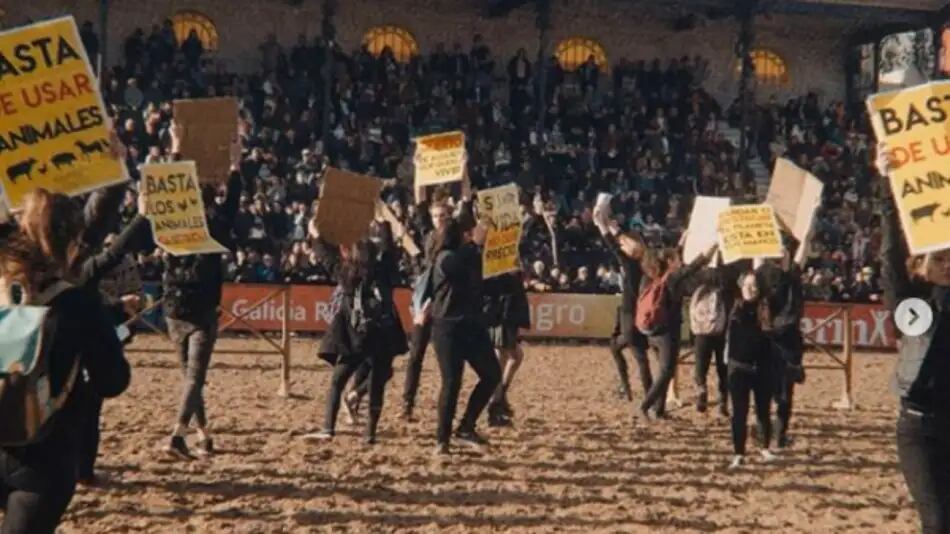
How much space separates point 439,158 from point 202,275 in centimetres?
482

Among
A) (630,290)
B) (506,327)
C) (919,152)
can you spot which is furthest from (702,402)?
(919,152)

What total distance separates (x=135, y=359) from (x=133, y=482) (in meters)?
8.99

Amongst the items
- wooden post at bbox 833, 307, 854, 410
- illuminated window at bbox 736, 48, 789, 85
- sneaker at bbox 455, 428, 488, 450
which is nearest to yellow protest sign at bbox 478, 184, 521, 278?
sneaker at bbox 455, 428, 488, 450

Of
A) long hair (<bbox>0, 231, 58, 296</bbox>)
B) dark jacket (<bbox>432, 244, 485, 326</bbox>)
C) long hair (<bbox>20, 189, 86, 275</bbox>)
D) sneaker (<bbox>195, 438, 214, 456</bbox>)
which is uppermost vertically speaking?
long hair (<bbox>20, 189, 86, 275</bbox>)

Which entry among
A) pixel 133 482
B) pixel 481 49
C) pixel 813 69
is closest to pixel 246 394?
pixel 133 482

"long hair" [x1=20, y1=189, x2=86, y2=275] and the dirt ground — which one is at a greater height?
"long hair" [x1=20, y1=189, x2=86, y2=275]

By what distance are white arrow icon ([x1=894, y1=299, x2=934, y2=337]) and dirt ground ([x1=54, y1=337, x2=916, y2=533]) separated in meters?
2.52

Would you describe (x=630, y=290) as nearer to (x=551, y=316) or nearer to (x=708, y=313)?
(x=708, y=313)

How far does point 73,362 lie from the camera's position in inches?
172

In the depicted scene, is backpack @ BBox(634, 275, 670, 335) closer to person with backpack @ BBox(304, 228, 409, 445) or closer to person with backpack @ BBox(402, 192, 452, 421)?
person with backpack @ BBox(402, 192, 452, 421)

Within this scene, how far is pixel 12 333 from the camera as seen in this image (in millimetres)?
4086

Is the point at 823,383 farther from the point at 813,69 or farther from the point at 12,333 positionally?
the point at 813,69

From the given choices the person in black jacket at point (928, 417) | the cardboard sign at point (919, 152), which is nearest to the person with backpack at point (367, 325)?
the cardboard sign at point (919, 152)

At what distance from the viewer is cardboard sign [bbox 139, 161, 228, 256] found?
9016 millimetres
